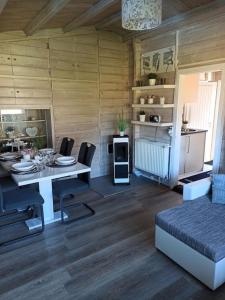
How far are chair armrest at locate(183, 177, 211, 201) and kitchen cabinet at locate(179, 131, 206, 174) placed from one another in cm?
182

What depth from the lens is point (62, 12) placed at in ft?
10.0

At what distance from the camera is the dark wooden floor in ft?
6.47

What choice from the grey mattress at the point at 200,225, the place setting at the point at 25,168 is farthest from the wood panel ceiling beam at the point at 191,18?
the place setting at the point at 25,168

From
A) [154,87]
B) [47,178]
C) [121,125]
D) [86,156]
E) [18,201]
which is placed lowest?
[18,201]

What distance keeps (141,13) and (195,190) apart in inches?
78.2

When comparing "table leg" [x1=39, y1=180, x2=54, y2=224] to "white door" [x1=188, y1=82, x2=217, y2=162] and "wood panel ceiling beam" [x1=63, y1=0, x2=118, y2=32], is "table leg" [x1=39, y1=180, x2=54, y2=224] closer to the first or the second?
"wood panel ceiling beam" [x1=63, y1=0, x2=118, y2=32]

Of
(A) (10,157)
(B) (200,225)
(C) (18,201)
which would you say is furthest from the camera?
(A) (10,157)

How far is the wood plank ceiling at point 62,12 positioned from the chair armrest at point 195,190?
240cm

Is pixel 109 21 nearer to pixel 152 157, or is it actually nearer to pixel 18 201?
pixel 152 157

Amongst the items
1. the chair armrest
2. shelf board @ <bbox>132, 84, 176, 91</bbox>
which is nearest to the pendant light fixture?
shelf board @ <bbox>132, 84, 176, 91</bbox>

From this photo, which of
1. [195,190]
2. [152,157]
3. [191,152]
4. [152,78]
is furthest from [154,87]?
[195,190]

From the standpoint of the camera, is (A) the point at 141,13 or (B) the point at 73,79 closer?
(A) the point at 141,13

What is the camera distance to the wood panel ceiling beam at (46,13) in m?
2.53

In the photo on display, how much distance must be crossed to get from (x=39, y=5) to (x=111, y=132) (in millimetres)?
2696
